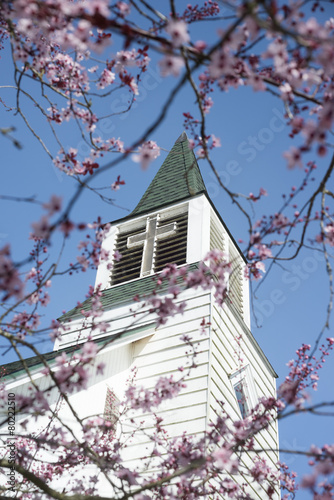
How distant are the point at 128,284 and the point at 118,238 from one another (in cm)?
153

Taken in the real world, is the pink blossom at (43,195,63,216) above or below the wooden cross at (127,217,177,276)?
below

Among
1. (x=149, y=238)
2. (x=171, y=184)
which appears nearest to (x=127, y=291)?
(x=149, y=238)

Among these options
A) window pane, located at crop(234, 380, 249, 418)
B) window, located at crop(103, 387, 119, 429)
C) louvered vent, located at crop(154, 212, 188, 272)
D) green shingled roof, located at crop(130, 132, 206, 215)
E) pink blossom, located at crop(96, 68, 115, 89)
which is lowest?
window, located at crop(103, 387, 119, 429)

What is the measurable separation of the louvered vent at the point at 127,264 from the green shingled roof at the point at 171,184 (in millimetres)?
706

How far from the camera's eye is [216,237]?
934cm

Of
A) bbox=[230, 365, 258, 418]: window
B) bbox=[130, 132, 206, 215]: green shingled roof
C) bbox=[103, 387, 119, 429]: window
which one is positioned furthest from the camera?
bbox=[130, 132, 206, 215]: green shingled roof

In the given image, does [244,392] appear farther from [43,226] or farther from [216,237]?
[43,226]

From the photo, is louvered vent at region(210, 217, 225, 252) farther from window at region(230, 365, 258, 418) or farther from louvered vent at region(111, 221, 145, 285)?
window at region(230, 365, 258, 418)

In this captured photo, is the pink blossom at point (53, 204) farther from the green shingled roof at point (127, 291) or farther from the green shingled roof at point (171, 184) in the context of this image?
the green shingled roof at point (171, 184)

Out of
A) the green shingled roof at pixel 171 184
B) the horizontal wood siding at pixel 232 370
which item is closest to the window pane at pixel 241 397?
the horizontal wood siding at pixel 232 370

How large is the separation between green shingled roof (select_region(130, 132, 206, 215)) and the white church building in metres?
0.04

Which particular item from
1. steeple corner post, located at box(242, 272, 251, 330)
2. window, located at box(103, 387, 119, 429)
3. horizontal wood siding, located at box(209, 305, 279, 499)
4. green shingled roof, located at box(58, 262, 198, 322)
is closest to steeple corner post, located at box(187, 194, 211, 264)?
green shingled roof, located at box(58, 262, 198, 322)

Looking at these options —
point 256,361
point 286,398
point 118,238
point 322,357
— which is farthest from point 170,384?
point 118,238

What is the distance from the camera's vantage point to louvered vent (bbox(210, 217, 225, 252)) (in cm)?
905
